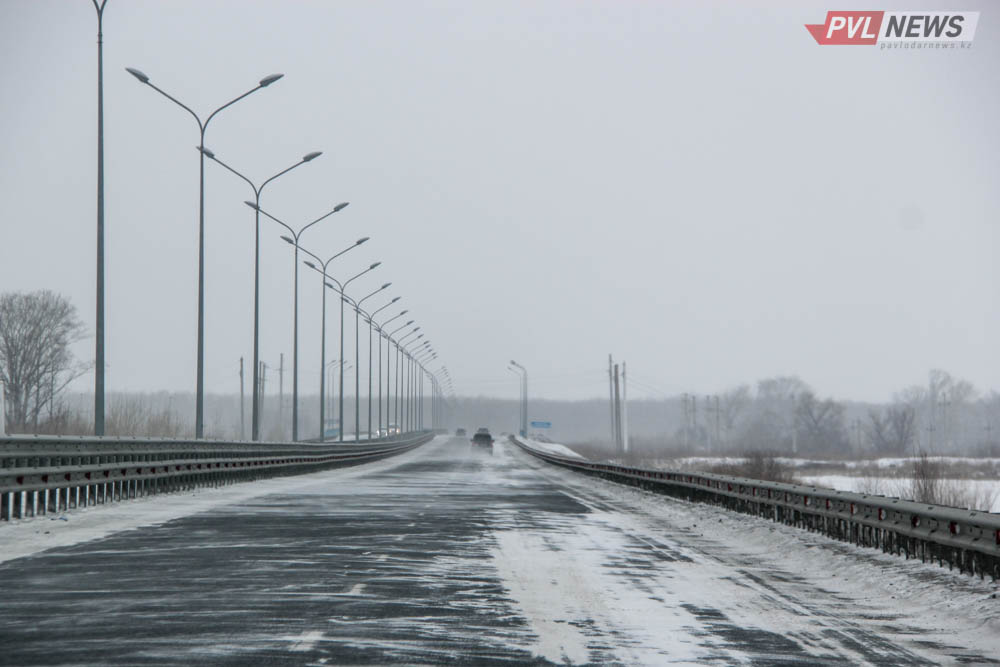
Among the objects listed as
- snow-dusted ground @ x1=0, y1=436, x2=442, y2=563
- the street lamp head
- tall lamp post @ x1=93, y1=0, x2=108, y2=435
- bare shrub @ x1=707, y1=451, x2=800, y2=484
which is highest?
the street lamp head

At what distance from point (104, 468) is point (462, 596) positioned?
13.1m

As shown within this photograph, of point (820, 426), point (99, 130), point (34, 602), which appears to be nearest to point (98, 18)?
point (99, 130)

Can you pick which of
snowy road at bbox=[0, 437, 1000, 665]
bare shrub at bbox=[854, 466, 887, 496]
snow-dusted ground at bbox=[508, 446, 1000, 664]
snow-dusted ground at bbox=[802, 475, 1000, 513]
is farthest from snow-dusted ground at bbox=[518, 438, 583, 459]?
snow-dusted ground at bbox=[508, 446, 1000, 664]

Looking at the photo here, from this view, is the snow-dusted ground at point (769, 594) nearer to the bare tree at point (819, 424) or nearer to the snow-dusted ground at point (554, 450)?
the snow-dusted ground at point (554, 450)

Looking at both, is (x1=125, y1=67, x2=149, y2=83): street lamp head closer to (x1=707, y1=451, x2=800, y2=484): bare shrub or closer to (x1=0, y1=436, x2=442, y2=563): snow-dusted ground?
(x1=0, y1=436, x2=442, y2=563): snow-dusted ground

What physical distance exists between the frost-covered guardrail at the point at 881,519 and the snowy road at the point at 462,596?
247 millimetres

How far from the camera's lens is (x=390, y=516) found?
20938 millimetres

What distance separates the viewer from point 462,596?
1085 cm

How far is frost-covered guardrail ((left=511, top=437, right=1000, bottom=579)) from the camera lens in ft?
38.4

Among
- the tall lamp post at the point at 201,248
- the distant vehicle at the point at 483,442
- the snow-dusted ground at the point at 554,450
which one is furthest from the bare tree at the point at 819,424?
the tall lamp post at the point at 201,248

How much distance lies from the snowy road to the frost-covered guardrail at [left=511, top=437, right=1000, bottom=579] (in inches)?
9.7

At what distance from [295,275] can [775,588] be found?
5064 centimetres

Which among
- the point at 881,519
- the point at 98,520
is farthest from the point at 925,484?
the point at 98,520

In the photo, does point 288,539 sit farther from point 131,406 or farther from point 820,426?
point 820,426
